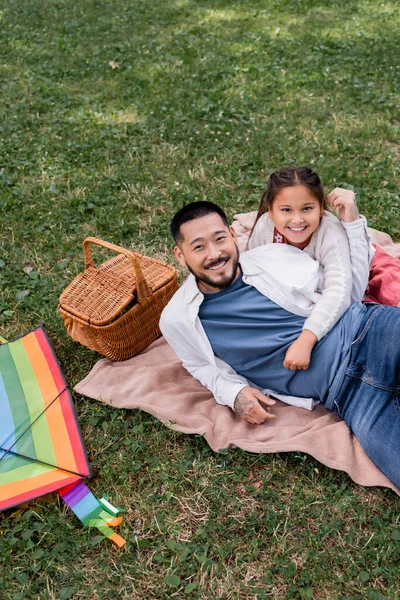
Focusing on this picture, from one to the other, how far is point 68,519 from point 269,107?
539 cm

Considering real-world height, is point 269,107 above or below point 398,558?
above


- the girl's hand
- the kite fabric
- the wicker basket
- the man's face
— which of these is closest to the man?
the man's face

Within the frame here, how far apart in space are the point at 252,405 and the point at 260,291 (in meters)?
0.67

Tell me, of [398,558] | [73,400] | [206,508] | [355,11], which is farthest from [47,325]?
[355,11]

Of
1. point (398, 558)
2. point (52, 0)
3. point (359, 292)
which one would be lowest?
point (398, 558)

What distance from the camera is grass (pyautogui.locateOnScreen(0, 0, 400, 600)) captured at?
292cm

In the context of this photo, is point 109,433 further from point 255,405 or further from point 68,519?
point 255,405

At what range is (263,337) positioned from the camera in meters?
3.57

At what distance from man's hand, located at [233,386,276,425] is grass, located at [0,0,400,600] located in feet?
0.80

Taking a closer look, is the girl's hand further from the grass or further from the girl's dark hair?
the grass

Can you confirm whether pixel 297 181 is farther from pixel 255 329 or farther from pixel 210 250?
pixel 255 329

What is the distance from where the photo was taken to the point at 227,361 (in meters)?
3.67

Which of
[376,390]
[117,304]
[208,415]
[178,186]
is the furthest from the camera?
[178,186]

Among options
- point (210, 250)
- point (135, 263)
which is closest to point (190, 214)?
point (210, 250)
